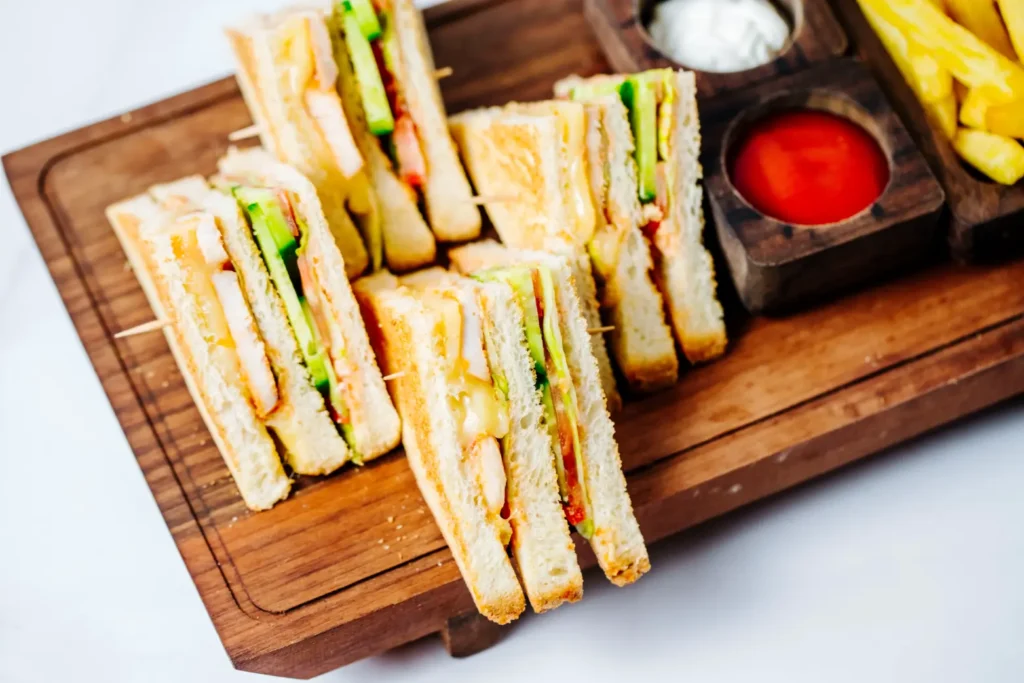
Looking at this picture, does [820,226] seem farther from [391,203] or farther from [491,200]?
[391,203]

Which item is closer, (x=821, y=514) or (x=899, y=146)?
(x=899, y=146)

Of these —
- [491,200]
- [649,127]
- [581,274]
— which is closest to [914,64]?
[649,127]

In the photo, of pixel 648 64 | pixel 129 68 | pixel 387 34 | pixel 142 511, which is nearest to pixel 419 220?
pixel 387 34

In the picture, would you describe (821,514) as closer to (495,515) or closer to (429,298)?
(495,515)

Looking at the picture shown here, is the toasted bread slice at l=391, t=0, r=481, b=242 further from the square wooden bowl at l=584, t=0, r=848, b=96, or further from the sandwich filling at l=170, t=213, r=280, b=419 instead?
the sandwich filling at l=170, t=213, r=280, b=419

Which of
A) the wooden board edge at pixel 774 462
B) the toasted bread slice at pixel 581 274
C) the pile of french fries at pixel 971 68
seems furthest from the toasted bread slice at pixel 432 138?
the pile of french fries at pixel 971 68

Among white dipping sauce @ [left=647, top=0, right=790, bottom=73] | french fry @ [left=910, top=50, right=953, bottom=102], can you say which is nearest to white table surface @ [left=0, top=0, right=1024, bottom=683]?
french fry @ [left=910, top=50, right=953, bottom=102]
